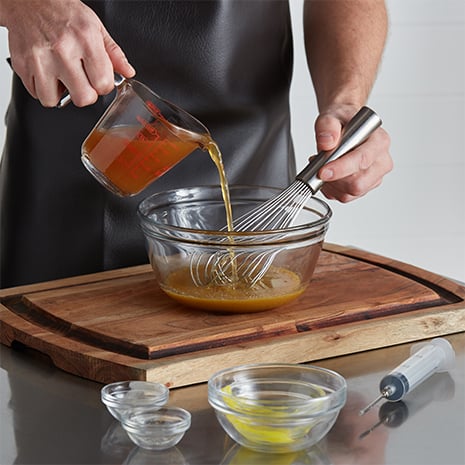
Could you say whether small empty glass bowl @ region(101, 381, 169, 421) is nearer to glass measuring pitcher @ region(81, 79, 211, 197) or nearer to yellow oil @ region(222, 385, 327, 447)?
yellow oil @ region(222, 385, 327, 447)

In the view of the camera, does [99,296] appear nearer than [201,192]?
Yes

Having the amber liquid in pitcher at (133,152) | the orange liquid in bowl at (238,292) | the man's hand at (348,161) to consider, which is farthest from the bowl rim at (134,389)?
the man's hand at (348,161)

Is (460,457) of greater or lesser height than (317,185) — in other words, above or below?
below

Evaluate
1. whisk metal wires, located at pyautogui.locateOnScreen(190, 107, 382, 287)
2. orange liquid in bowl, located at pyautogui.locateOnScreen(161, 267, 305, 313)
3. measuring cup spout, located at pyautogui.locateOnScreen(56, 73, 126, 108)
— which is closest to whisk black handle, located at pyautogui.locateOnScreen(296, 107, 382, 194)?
whisk metal wires, located at pyautogui.locateOnScreen(190, 107, 382, 287)

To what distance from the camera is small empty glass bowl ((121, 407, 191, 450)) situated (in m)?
0.84

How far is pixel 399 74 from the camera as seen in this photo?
239 centimetres

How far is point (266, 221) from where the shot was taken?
122 cm

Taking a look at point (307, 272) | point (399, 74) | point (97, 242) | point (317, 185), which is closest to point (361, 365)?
point (307, 272)

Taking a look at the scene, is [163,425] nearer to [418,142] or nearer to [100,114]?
[100,114]

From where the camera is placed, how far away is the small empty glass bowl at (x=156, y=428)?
0.84 meters

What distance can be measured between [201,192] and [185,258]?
0.63 feet

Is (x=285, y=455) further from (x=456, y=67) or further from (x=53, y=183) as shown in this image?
(x=456, y=67)

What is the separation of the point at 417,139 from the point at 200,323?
1.48m

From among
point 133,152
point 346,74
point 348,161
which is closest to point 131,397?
point 133,152
